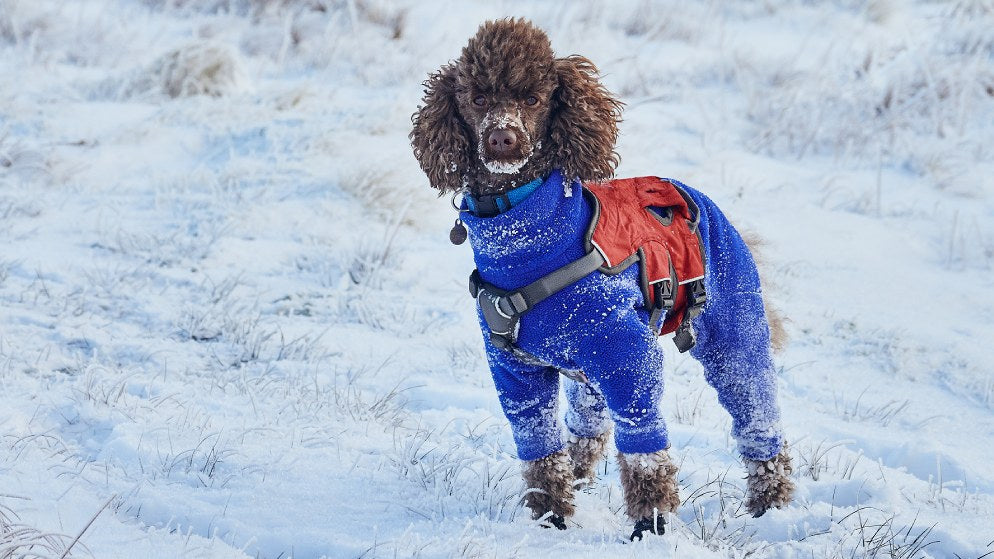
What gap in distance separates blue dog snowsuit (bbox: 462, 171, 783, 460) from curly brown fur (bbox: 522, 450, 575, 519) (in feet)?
0.14

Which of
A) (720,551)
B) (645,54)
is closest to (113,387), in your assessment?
(720,551)

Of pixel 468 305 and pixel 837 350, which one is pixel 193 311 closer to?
pixel 468 305

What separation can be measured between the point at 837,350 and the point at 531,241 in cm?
324

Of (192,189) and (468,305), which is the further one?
(192,189)

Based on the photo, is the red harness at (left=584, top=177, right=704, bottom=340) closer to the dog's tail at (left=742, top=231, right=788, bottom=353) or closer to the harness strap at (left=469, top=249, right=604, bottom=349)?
the harness strap at (left=469, top=249, right=604, bottom=349)

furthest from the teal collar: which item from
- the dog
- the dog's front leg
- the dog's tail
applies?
the dog's tail

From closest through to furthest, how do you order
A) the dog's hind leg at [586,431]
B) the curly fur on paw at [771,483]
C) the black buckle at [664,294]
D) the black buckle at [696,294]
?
the black buckle at [664,294], the black buckle at [696,294], the curly fur on paw at [771,483], the dog's hind leg at [586,431]

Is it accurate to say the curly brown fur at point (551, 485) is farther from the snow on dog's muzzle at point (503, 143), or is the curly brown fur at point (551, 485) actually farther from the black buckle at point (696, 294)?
the snow on dog's muzzle at point (503, 143)

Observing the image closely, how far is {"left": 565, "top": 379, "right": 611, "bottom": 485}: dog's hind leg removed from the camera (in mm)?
3379

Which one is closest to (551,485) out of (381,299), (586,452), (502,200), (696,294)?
(586,452)

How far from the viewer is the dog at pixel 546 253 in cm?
255

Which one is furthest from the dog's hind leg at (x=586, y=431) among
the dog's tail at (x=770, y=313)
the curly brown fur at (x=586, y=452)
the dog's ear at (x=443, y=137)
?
the dog's ear at (x=443, y=137)

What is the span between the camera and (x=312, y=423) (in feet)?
11.4

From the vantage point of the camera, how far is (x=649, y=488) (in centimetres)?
269
